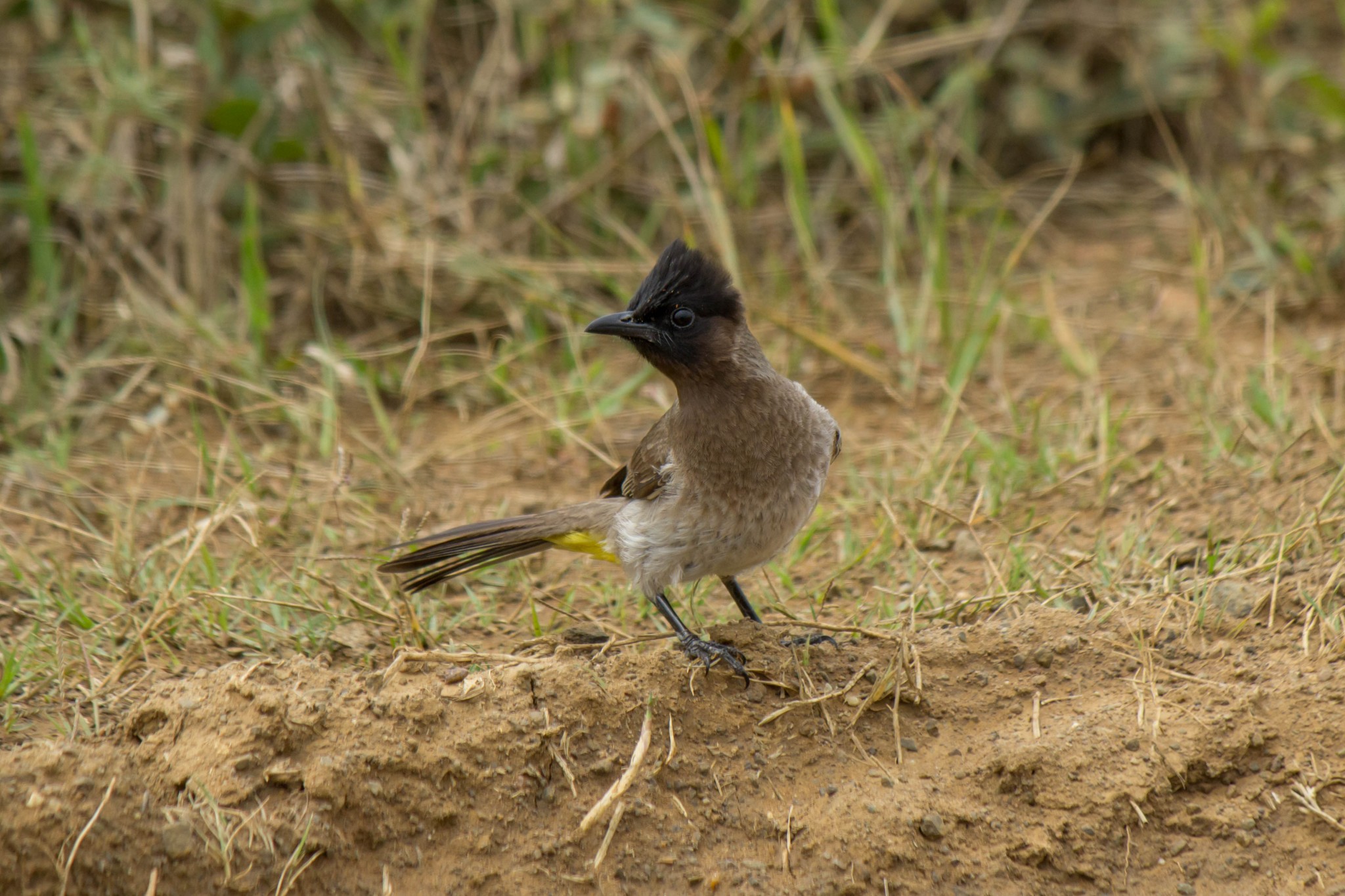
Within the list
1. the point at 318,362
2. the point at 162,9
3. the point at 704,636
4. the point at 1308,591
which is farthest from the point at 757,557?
the point at 162,9

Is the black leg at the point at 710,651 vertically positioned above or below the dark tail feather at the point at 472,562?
above

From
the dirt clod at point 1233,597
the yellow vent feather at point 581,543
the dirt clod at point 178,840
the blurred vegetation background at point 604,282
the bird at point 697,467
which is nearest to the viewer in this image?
the dirt clod at point 178,840

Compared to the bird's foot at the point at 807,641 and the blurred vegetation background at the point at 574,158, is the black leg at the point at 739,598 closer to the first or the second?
the bird's foot at the point at 807,641

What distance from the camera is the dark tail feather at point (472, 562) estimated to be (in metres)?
3.74

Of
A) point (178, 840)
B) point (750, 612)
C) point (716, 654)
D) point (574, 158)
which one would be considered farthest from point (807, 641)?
point (574, 158)

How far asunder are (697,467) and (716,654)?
20.5 inches

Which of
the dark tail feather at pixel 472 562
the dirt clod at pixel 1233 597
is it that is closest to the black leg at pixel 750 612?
the dark tail feather at pixel 472 562

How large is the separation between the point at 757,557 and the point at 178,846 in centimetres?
157

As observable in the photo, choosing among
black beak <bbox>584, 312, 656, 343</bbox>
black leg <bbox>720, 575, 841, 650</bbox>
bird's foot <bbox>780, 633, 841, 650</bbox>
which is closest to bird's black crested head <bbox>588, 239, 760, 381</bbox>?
black beak <bbox>584, 312, 656, 343</bbox>

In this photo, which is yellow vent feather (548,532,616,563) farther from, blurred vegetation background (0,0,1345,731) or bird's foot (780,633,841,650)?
bird's foot (780,633,841,650)

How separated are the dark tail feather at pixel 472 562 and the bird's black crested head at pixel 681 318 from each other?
634mm

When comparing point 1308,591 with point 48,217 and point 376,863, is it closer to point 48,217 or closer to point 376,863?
point 376,863

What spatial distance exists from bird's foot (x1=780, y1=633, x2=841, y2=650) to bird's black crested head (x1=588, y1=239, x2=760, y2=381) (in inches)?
28.6

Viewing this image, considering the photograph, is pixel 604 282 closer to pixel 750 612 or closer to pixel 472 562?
pixel 472 562
